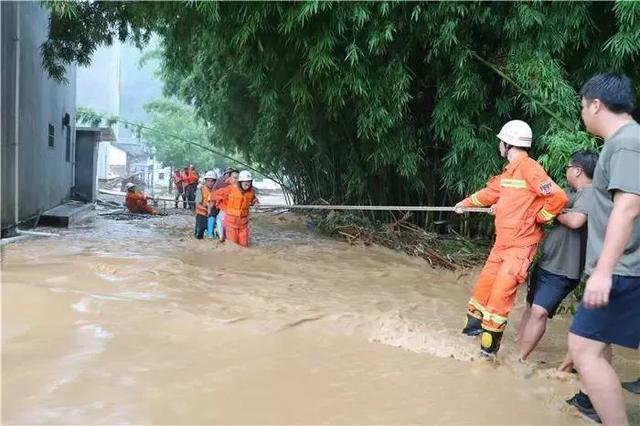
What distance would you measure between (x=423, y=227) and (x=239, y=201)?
278 centimetres

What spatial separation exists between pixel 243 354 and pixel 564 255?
1986 millimetres

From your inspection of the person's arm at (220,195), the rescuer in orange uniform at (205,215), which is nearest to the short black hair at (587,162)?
the person's arm at (220,195)

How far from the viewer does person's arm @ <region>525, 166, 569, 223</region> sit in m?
3.31

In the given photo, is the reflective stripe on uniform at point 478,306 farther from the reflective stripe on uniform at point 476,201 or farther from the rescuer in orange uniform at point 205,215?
the rescuer in orange uniform at point 205,215

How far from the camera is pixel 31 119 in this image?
30.0 ft

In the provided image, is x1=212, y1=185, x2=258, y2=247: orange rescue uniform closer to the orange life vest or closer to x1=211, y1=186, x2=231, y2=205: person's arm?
x1=211, y1=186, x2=231, y2=205: person's arm

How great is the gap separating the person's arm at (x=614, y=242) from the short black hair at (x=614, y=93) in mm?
409

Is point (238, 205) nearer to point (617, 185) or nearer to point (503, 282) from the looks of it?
point (503, 282)

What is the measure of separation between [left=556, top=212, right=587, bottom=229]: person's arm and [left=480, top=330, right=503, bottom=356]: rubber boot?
0.75 m

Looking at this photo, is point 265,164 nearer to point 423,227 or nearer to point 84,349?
point 423,227

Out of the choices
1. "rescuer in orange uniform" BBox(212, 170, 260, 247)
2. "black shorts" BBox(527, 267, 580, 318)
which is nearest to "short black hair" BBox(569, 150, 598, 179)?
→ "black shorts" BBox(527, 267, 580, 318)

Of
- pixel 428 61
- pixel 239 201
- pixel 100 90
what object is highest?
pixel 100 90

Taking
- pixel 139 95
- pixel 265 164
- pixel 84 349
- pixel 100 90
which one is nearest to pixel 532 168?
pixel 84 349

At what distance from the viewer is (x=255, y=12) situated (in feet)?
18.1
